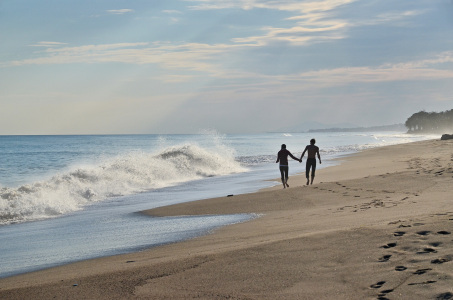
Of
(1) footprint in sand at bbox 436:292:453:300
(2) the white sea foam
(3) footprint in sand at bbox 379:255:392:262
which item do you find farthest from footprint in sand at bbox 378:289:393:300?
(2) the white sea foam

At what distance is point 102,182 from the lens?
20812 millimetres

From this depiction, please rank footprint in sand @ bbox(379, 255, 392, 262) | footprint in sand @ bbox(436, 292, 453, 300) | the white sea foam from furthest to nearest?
the white sea foam
footprint in sand @ bbox(379, 255, 392, 262)
footprint in sand @ bbox(436, 292, 453, 300)

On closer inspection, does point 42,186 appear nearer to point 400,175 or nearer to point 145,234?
point 145,234

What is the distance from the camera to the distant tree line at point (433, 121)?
131 metres

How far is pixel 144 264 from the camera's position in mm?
6266

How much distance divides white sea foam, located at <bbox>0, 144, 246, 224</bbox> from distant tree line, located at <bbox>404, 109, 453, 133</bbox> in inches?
4533

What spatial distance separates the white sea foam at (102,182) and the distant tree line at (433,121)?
11514cm

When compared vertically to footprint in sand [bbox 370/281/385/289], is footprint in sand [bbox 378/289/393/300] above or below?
below

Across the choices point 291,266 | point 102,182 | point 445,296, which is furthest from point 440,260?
point 102,182

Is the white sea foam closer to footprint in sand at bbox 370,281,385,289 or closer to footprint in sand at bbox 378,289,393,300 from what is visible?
footprint in sand at bbox 370,281,385,289

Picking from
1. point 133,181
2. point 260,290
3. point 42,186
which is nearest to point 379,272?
point 260,290

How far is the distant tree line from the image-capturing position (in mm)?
131375

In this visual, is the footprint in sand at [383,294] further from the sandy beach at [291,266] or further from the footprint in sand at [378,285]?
the footprint in sand at [378,285]

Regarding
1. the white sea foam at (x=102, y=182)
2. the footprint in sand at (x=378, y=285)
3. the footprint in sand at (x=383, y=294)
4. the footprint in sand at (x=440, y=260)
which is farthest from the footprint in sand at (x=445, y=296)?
the white sea foam at (x=102, y=182)
